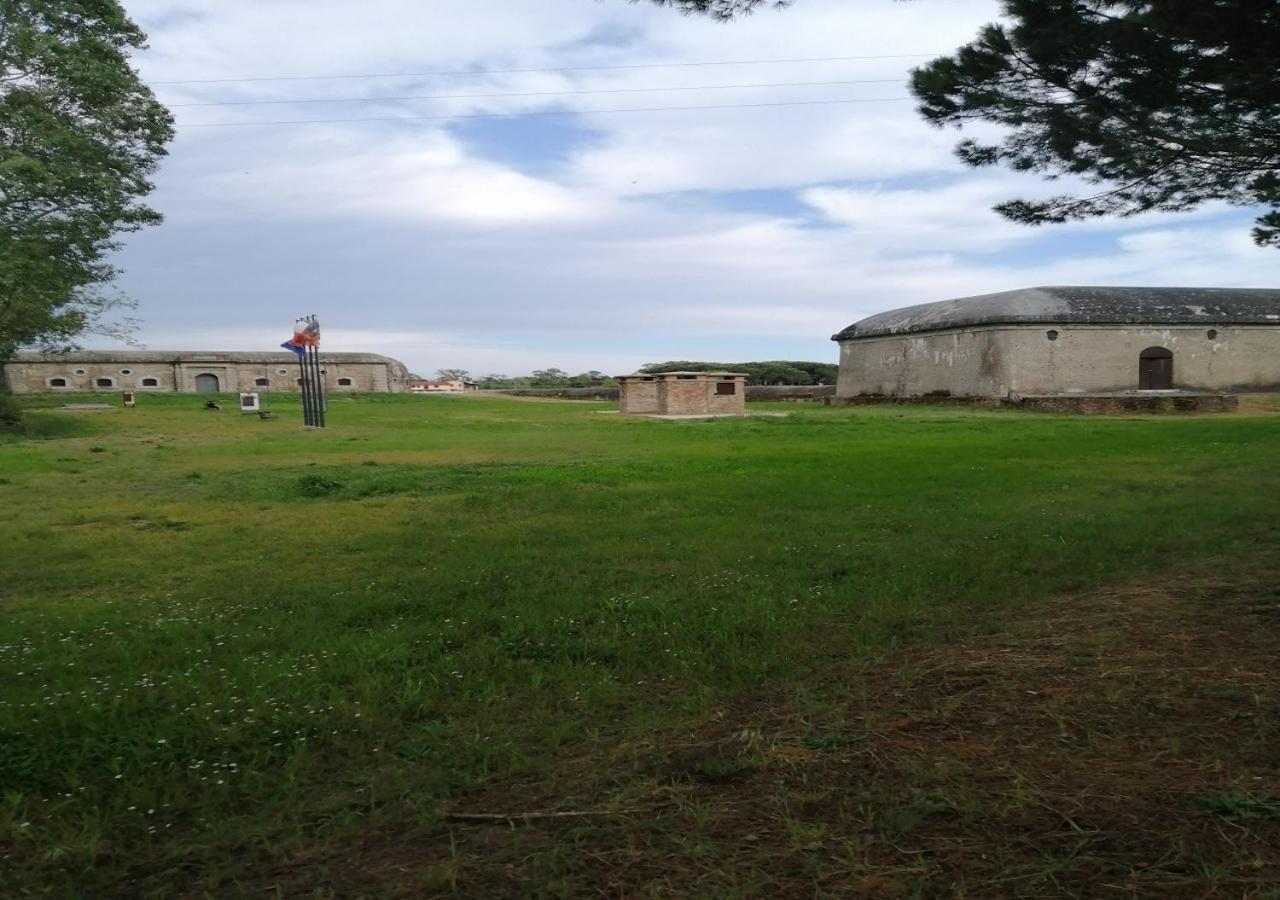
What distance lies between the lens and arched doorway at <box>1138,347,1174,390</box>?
35.6 m

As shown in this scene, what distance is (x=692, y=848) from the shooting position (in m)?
2.62

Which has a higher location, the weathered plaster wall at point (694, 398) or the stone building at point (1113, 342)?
the stone building at point (1113, 342)

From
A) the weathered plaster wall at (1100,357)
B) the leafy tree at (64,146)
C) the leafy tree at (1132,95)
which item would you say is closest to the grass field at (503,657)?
the leafy tree at (1132,95)

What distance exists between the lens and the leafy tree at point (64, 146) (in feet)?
60.6

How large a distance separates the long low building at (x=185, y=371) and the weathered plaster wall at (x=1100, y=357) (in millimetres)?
43324

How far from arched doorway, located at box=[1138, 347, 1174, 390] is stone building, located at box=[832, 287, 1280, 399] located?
0.04 metres

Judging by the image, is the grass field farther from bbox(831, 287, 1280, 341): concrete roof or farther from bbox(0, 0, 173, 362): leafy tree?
bbox(831, 287, 1280, 341): concrete roof

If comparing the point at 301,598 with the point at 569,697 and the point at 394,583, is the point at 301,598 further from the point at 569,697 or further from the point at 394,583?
the point at 569,697

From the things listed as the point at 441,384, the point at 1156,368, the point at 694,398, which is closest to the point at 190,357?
the point at 441,384

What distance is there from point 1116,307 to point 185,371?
5689 centimetres

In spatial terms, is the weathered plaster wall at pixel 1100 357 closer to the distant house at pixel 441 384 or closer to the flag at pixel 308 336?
the flag at pixel 308 336

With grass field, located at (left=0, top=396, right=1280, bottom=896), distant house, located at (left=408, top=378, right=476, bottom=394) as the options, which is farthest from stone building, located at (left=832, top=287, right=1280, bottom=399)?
distant house, located at (left=408, top=378, right=476, bottom=394)

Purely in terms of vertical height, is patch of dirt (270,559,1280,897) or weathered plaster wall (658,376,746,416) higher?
weathered plaster wall (658,376,746,416)

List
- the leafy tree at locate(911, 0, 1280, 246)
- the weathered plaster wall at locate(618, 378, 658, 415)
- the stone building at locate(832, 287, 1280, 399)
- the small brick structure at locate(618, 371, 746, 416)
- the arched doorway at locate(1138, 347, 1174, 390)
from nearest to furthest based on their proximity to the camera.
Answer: the leafy tree at locate(911, 0, 1280, 246)
the small brick structure at locate(618, 371, 746, 416)
the weathered plaster wall at locate(618, 378, 658, 415)
the stone building at locate(832, 287, 1280, 399)
the arched doorway at locate(1138, 347, 1174, 390)
